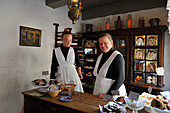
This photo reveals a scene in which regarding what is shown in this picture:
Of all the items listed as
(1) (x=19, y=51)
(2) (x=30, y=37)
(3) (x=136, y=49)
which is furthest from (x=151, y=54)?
(1) (x=19, y=51)

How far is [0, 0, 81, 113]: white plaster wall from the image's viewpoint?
→ 2.57m

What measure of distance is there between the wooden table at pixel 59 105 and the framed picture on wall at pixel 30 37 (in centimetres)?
152

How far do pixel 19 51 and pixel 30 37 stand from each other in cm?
→ 43

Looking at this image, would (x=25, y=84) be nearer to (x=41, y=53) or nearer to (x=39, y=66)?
(x=39, y=66)

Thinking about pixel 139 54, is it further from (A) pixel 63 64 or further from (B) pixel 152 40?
(A) pixel 63 64

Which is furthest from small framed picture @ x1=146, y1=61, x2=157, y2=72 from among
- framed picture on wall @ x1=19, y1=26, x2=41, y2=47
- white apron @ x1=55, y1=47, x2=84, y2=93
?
framed picture on wall @ x1=19, y1=26, x2=41, y2=47

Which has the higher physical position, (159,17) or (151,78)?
(159,17)

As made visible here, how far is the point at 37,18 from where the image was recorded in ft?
10.4

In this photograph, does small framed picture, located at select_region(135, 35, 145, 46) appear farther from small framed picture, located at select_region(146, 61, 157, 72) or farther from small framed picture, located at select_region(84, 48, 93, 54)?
small framed picture, located at select_region(84, 48, 93, 54)

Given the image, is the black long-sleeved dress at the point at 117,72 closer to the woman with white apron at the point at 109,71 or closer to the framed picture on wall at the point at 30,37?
the woman with white apron at the point at 109,71

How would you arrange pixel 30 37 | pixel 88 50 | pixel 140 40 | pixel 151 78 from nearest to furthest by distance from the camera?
pixel 30 37 < pixel 151 78 < pixel 140 40 < pixel 88 50

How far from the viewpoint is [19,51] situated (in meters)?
2.81

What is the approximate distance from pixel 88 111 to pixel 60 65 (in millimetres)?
1340

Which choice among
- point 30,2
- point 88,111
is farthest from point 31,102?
point 30,2
